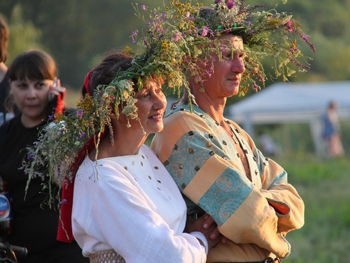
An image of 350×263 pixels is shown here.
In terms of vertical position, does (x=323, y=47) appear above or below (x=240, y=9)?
below

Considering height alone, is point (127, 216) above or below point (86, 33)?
above

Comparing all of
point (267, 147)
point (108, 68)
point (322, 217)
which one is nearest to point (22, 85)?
point (108, 68)

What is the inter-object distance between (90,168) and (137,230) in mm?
330

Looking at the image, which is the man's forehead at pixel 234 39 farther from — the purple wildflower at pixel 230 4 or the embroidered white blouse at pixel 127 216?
the embroidered white blouse at pixel 127 216

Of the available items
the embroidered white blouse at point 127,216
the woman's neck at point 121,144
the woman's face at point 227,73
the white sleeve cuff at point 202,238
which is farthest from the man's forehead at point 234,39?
the white sleeve cuff at point 202,238

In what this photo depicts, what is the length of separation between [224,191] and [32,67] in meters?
1.67

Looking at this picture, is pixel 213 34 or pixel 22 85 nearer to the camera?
pixel 213 34

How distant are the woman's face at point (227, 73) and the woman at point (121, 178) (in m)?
0.40

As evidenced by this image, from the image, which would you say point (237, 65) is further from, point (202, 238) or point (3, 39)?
point (3, 39)

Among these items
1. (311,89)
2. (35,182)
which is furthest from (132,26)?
(35,182)

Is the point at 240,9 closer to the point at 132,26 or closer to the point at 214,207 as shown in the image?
the point at 214,207

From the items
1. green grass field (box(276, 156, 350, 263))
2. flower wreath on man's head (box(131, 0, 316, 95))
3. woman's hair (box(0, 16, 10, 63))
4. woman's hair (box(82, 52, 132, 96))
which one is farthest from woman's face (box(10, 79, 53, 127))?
green grass field (box(276, 156, 350, 263))

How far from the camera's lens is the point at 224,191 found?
320 centimetres

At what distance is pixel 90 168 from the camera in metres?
2.97
